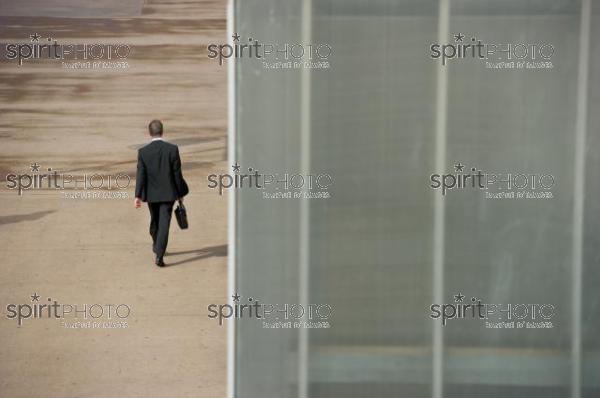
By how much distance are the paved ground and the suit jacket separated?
2.78 feet

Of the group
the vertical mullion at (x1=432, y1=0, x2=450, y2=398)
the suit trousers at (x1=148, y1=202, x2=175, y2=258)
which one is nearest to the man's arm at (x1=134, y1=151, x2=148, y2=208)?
the suit trousers at (x1=148, y1=202, x2=175, y2=258)

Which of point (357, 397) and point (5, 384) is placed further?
point (5, 384)

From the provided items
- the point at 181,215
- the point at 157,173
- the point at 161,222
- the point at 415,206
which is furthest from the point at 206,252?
the point at 415,206

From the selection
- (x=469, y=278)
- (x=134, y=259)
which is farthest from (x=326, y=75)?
(x=134, y=259)

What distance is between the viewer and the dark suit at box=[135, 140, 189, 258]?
1255 centimetres

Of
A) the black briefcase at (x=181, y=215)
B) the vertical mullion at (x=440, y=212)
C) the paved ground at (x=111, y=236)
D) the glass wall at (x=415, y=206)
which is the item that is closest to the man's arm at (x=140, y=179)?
the black briefcase at (x=181, y=215)

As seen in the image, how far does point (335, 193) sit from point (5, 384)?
385cm

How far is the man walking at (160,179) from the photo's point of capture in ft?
41.2

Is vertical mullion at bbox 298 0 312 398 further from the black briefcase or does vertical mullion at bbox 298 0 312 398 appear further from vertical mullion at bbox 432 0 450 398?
the black briefcase

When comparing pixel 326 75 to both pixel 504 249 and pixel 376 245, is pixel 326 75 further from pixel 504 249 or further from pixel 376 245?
pixel 504 249

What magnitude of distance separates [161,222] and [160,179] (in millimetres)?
487

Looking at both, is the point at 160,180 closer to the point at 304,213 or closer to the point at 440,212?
the point at 304,213

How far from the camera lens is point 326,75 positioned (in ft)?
23.9

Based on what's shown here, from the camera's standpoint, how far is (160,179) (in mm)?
12555
